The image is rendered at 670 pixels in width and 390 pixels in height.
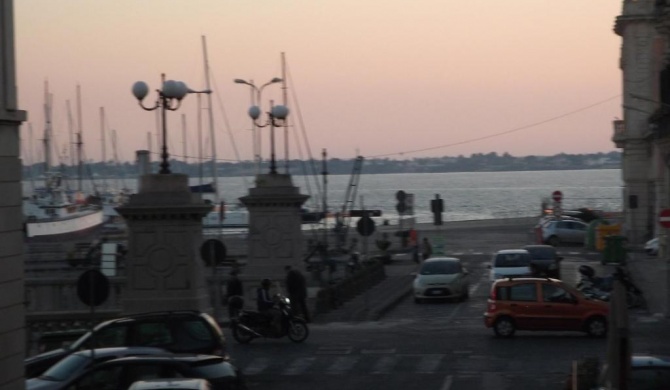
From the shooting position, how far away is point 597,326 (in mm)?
28078

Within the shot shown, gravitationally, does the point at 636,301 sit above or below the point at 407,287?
above

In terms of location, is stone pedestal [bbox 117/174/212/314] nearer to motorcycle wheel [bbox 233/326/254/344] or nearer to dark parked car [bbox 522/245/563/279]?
motorcycle wheel [bbox 233/326/254/344]

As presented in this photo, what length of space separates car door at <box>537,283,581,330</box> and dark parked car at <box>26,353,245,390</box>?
13.1 m

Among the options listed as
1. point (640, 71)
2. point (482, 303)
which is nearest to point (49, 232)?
point (640, 71)

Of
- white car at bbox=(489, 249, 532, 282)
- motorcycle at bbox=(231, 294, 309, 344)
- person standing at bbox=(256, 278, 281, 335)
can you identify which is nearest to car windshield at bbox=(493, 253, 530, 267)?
white car at bbox=(489, 249, 532, 282)

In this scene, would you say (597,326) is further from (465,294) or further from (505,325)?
(465,294)

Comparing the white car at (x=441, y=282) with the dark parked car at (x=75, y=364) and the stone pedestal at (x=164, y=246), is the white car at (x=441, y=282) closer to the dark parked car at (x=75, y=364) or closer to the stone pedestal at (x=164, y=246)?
the stone pedestal at (x=164, y=246)

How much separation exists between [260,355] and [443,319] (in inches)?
349

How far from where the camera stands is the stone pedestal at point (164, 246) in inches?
941

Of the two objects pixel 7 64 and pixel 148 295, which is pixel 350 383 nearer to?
pixel 148 295

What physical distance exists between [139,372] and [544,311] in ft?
45.6

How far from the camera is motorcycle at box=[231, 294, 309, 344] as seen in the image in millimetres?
28078

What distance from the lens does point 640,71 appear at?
62.0 meters

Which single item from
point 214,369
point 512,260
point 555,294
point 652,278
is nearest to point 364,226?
point 512,260
